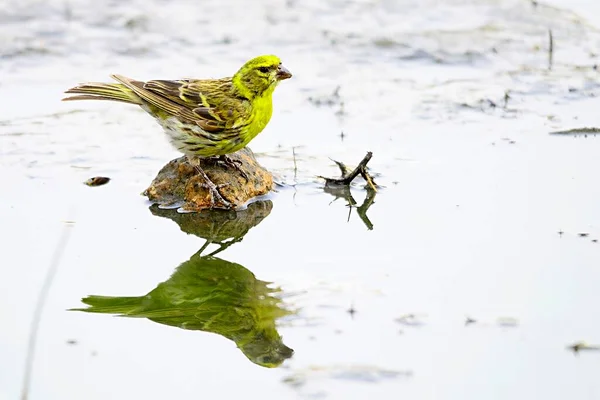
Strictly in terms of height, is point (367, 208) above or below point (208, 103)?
below

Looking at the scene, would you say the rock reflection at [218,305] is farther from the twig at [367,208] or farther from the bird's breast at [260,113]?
the bird's breast at [260,113]

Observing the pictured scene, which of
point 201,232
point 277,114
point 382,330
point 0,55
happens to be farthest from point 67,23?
point 382,330

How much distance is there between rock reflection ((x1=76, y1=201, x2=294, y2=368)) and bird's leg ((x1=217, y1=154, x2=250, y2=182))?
41.1 inches

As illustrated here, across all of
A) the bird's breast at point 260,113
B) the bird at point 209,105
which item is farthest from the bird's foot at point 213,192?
the bird's breast at point 260,113

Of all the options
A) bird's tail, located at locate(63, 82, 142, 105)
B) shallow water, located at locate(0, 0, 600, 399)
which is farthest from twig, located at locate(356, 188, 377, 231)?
bird's tail, located at locate(63, 82, 142, 105)

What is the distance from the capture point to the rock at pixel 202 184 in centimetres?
794

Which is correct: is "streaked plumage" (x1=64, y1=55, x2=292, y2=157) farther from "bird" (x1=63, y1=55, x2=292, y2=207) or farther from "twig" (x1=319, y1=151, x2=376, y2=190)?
"twig" (x1=319, y1=151, x2=376, y2=190)

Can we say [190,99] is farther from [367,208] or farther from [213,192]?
[367,208]

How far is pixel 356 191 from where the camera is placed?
8273 mm

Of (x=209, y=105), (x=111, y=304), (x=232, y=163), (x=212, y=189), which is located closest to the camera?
(x=111, y=304)

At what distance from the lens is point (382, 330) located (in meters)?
5.89

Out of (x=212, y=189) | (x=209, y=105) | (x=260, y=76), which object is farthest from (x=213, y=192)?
(x=260, y=76)

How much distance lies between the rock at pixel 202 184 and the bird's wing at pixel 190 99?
40cm

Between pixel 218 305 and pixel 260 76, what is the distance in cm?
249
